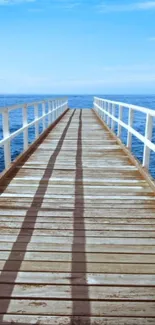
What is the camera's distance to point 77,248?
2.88 meters

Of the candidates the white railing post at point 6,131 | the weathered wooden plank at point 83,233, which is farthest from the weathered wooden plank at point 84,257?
the white railing post at point 6,131

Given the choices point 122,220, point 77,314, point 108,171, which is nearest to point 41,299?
point 77,314

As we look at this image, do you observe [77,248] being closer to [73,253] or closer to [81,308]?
[73,253]

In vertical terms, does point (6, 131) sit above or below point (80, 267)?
above

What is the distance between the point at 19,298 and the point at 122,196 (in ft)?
7.61

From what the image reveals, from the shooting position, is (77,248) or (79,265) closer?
(79,265)

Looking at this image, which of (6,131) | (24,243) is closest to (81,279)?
(24,243)

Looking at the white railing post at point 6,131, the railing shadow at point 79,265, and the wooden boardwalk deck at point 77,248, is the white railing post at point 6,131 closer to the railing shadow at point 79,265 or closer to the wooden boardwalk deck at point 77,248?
the wooden boardwalk deck at point 77,248

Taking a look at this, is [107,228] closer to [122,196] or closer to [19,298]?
[122,196]

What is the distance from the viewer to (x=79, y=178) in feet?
16.8

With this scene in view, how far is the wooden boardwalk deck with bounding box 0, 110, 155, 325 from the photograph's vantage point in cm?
212

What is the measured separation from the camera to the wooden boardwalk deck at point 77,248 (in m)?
2.12

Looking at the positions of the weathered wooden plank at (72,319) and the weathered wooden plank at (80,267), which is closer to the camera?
the weathered wooden plank at (72,319)

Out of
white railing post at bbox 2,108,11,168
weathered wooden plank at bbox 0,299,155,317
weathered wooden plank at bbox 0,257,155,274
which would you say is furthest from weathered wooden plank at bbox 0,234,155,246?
white railing post at bbox 2,108,11,168
